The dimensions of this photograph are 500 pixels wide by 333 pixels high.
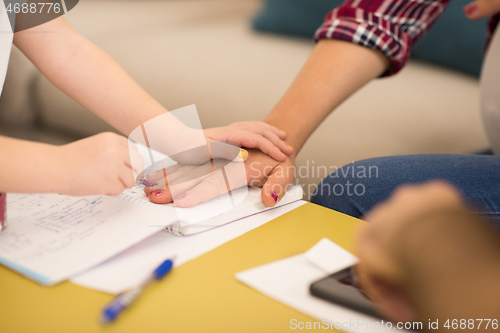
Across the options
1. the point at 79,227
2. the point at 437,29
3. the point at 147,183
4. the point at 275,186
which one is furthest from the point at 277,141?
the point at 437,29

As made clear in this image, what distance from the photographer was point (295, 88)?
2.51 feet

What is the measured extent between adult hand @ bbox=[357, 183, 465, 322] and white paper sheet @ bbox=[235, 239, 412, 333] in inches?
3.2

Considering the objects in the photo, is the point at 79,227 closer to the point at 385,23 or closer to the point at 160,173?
the point at 160,173

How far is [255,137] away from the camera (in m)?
0.62

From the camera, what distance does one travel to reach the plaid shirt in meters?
0.75

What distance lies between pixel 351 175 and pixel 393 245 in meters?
0.37

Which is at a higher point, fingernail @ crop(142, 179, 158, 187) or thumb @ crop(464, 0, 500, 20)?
thumb @ crop(464, 0, 500, 20)

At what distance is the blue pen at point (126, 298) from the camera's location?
0.30 metres

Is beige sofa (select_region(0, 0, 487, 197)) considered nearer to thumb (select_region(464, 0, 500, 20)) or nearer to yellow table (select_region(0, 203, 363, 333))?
thumb (select_region(464, 0, 500, 20))

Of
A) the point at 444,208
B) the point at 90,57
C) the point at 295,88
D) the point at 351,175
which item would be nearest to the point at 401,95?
the point at 295,88

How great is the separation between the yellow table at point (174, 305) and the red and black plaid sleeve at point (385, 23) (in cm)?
52

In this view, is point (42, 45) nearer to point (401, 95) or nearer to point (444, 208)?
point (444, 208)

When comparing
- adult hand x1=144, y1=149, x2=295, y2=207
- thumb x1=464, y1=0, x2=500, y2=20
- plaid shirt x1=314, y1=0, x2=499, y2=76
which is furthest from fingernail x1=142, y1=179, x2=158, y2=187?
thumb x1=464, y1=0, x2=500, y2=20

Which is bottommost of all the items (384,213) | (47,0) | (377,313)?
(377,313)
